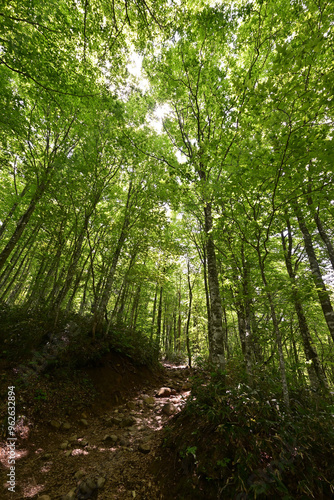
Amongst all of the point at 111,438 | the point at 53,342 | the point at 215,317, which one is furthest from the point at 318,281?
the point at 53,342

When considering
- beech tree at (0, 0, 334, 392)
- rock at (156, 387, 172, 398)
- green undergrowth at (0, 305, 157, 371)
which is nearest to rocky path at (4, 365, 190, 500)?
rock at (156, 387, 172, 398)

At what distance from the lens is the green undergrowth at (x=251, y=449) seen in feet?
8.04

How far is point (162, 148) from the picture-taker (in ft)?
34.1

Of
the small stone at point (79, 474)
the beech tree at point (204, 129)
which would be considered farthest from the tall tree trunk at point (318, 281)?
the small stone at point (79, 474)

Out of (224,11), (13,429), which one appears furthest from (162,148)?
(13,429)

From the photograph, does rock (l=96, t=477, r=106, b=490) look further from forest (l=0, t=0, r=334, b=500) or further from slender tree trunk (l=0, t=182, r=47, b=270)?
slender tree trunk (l=0, t=182, r=47, b=270)

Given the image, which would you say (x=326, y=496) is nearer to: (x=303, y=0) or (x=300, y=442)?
(x=300, y=442)

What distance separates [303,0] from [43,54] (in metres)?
6.75

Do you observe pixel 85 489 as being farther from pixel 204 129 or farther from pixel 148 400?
pixel 204 129

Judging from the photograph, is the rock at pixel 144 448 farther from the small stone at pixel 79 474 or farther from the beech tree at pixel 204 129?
the beech tree at pixel 204 129

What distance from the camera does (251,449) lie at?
114 inches

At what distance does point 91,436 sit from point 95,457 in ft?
3.02

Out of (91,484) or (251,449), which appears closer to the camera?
(251,449)

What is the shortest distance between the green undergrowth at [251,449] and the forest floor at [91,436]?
0.57 metres
